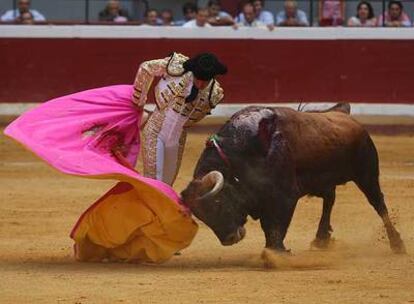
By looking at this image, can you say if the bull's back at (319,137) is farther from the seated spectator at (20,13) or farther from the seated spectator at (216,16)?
the seated spectator at (20,13)

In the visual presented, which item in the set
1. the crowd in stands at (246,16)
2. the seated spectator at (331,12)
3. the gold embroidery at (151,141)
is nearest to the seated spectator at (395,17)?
the crowd in stands at (246,16)

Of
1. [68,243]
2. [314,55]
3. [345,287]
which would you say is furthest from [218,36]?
[345,287]

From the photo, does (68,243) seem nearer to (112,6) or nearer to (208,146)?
(208,146)

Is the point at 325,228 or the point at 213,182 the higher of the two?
the point at 213,182

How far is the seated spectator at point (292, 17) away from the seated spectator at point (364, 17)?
1.65ft

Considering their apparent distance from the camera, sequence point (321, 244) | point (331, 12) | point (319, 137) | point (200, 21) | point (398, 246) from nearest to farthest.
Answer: point (319, 137)
point (398, 246)
point (321, 244)
point (200, 21)
point (331, 12)

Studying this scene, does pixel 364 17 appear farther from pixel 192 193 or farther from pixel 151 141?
pixel 192 193

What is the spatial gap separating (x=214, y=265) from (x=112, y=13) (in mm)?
7304

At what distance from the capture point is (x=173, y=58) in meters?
6.57

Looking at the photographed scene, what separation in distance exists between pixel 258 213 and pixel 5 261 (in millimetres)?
1323

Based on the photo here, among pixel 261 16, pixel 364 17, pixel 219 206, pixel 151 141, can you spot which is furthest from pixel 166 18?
pixel 219 206

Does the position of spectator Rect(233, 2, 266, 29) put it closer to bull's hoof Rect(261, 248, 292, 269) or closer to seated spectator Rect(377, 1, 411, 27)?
seated spectator Rect(377, 1, 411, 27)

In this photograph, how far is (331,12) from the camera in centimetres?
1364

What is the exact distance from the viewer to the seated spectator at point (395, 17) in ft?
43.6
